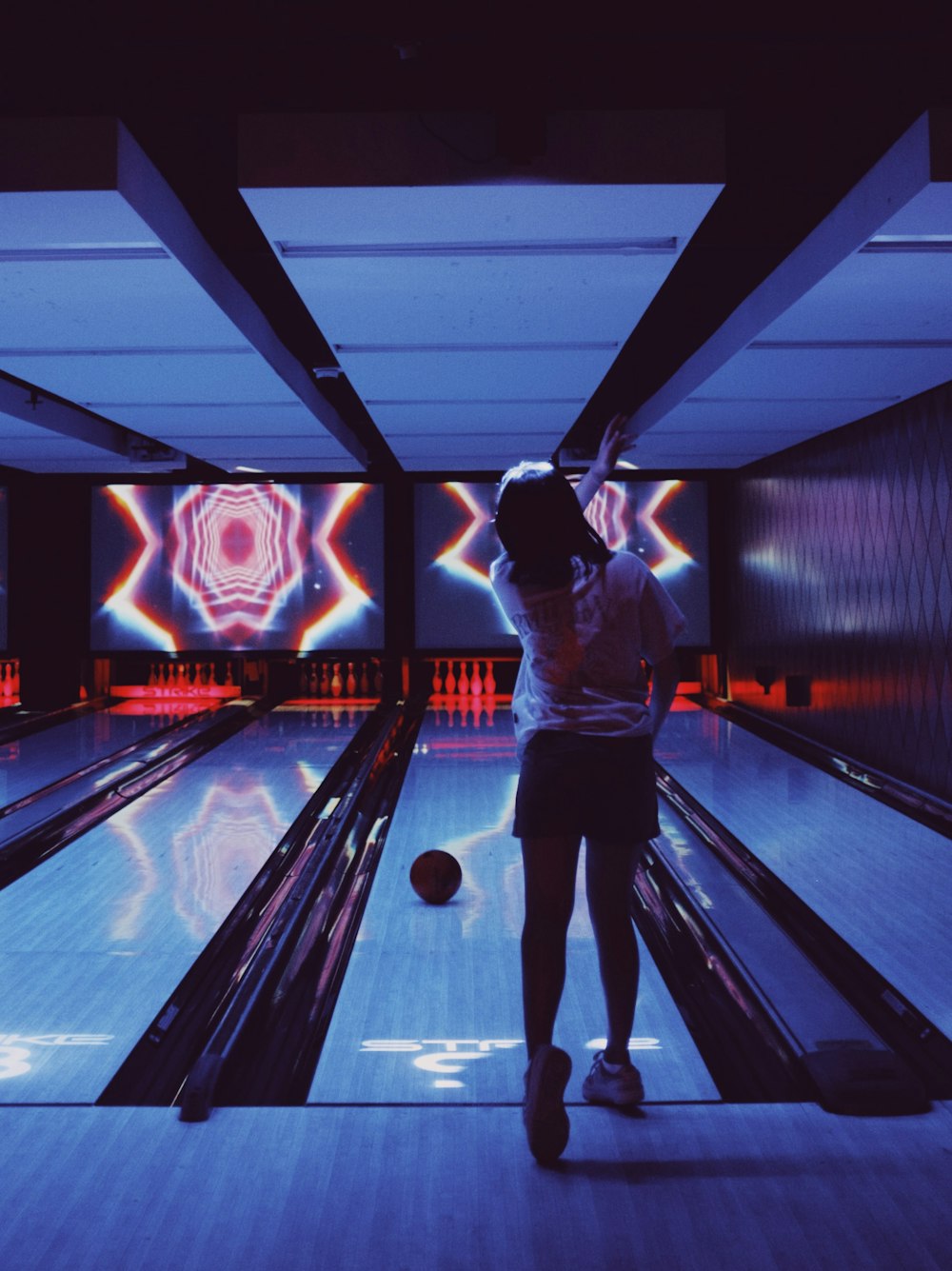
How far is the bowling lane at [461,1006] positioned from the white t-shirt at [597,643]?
0.74 meters

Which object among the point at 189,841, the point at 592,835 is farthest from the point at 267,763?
the point at 592,835

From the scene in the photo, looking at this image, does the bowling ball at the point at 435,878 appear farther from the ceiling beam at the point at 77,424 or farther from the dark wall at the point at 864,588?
the ceiling beam at the point at 77,424

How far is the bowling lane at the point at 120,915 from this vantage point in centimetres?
219

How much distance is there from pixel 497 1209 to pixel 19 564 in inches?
291

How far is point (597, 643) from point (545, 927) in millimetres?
454

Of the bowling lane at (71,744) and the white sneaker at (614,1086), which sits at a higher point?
the bowling lane at (71,744)

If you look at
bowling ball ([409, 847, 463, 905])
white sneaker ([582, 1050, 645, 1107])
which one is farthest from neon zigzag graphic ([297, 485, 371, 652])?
white sneaker ([582, 1050, 645, 1107])

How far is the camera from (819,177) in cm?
325

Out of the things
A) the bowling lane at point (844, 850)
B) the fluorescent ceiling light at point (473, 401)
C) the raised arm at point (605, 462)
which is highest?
the fluorescent ceiling light at point (473, 401)

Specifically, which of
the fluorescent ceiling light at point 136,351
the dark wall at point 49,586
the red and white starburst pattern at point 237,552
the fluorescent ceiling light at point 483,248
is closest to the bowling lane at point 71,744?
the dark wall at point 49,586

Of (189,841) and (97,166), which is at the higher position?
(97,166)

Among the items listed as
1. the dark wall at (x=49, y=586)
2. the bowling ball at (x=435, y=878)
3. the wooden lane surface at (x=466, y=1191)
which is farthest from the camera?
the dark wall at (x=49, y=586)

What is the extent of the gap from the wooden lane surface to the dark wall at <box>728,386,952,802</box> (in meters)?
3.18

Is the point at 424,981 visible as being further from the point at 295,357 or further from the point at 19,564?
the point at 19,564
